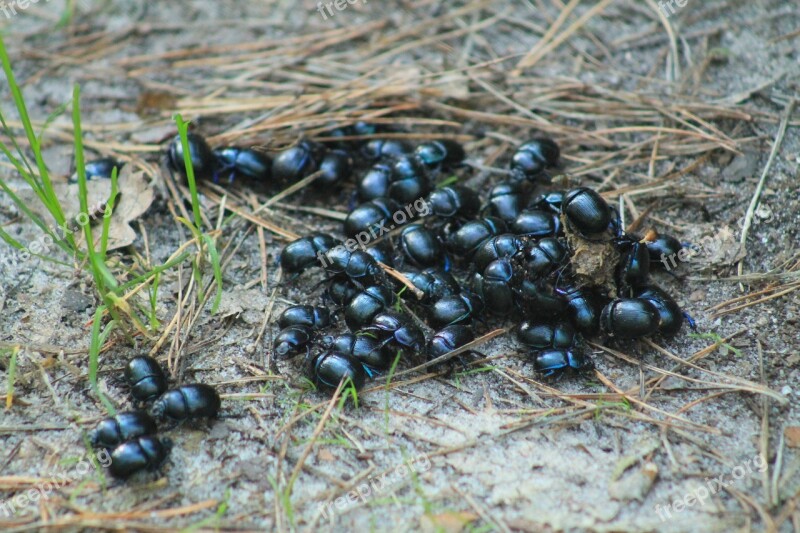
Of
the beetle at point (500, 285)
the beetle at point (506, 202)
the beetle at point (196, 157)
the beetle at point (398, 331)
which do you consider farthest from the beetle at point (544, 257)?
the beetle at point (196, 157)

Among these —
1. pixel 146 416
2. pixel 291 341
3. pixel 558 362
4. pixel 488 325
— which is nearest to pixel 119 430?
pixel 146 416

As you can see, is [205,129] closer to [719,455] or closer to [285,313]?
[285,313]

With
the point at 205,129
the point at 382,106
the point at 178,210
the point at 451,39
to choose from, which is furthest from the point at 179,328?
the point at 451,39

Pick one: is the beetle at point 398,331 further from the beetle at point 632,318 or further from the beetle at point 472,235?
the beetle at point 632,318

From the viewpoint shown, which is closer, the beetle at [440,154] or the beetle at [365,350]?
the beetle at [365,350]

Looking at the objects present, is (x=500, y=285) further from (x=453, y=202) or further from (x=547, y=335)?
(x=453, y=202)

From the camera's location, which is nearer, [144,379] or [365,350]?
[144,379]

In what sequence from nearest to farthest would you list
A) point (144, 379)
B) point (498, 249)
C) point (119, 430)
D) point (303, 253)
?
point (119, 430)
point (144, 379)
point (498, 249)
point (303, 253)
